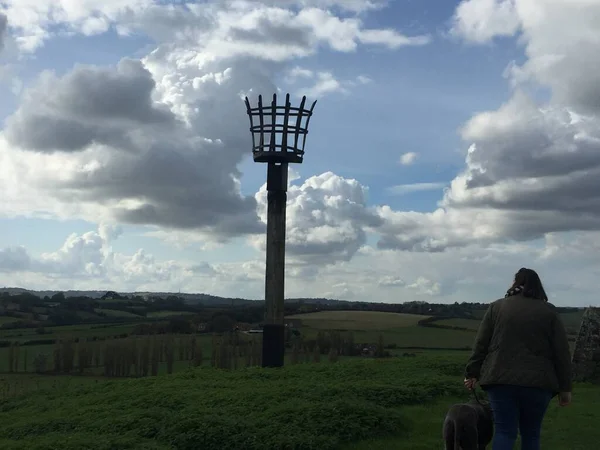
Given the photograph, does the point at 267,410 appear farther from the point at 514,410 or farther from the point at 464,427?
the point at 514,410

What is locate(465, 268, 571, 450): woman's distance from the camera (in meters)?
6.85

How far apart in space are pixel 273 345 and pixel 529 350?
1285 centimetres

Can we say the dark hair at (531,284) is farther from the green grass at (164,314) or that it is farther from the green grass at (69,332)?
the green grass at (164,314)

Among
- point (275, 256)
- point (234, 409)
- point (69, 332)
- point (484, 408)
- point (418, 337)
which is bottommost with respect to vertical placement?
point (69, 332)

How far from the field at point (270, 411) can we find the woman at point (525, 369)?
276 centimetres

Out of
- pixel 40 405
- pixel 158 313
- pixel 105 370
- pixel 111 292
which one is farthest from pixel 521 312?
pixel 111 292

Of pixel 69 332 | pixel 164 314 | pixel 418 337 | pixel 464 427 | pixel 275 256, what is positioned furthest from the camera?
pixel 164 314

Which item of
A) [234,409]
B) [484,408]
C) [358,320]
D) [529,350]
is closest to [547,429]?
[484,408]

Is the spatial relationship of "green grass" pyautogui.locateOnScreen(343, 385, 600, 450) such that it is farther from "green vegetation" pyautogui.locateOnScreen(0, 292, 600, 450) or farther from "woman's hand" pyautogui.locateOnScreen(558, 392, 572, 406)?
"woman's hand" pyautogui.locateOnScreen(558, 392, 572, 406)

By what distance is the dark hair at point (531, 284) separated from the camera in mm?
7148

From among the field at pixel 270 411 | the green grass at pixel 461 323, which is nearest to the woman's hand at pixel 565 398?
the field at pixel 270 411

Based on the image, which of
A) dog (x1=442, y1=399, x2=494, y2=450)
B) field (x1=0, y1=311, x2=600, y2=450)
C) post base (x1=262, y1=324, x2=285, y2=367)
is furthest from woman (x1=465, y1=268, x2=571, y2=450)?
post base (x1=262, y1=324, x2=285, y2=367)

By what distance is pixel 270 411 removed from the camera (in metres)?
10.7

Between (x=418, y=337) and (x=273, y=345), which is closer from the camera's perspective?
(x=273, y=345)
